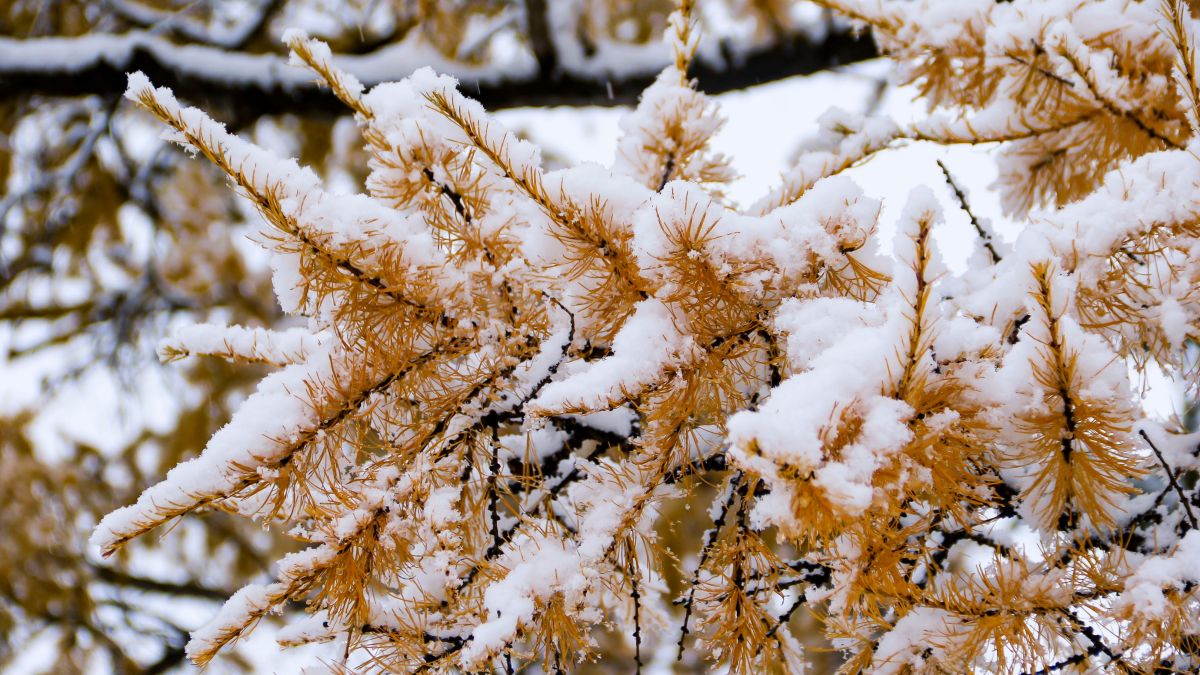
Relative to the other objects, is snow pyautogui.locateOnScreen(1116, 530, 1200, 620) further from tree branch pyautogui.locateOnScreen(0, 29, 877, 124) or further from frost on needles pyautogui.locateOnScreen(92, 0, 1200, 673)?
tree branch pyautogui.locateOnScreen(0, 29, 877, 124)

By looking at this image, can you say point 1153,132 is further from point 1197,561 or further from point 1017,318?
point 1197,561

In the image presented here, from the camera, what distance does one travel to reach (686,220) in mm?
798

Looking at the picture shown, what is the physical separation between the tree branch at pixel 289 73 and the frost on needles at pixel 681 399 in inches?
70.2

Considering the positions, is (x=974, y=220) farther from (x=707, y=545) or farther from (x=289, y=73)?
(x=289, y=73)

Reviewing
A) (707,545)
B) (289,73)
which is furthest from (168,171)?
(707,545)

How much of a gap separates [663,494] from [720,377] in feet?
0.59

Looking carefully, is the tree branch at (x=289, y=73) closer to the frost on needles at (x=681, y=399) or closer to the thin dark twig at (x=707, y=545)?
the frost on needles at (x=681, y=399)

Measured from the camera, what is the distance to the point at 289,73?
2740mm

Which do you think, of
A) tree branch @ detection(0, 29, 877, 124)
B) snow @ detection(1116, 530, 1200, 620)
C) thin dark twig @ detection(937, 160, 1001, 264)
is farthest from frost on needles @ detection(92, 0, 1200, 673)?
tree branch @ detection(0, 29, 877, 124)

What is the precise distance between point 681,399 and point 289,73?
8.26ft

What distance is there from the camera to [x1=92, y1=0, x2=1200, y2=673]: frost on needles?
2.45 ft

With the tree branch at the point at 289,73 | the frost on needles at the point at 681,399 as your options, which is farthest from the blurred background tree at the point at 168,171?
the frost on needles at the point at 681,399

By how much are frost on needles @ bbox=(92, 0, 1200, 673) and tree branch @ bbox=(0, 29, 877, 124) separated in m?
1.78

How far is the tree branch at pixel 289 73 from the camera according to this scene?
8.80 ft
